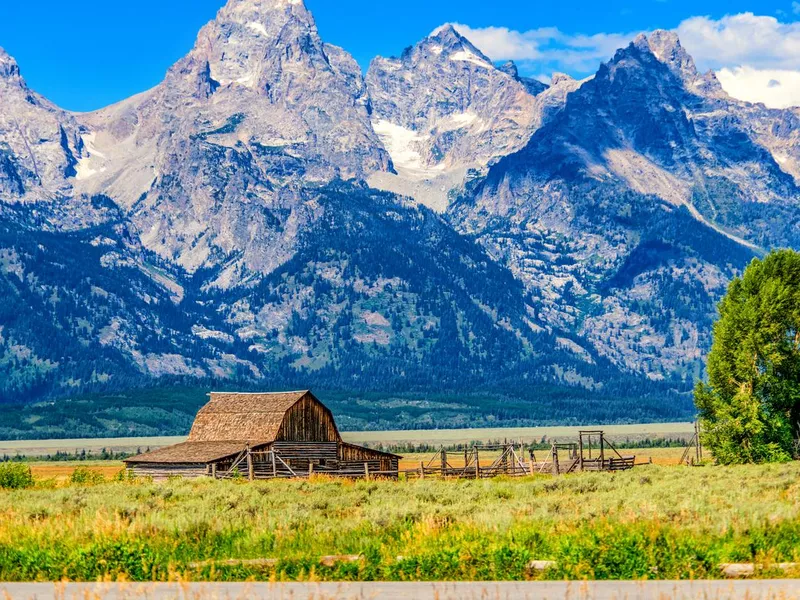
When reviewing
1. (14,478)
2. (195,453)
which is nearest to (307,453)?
(195,453)

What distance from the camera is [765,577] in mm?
22984

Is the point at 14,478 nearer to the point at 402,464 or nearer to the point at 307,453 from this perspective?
the point at 307,453

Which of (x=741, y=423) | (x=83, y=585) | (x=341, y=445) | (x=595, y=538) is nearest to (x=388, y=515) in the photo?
(x=595, y=538)

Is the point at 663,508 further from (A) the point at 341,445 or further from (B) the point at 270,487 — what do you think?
(A) the point at 341,445

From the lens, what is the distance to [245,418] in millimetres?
88125

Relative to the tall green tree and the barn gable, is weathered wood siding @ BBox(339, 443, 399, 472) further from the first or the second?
the tall green tree

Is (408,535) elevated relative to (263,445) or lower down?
lower down

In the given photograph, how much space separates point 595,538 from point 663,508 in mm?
10084

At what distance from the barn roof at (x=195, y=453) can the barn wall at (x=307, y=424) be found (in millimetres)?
3892

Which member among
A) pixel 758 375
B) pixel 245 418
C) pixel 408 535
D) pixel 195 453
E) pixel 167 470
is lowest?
pixel 408 535

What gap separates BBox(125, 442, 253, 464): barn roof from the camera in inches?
3097

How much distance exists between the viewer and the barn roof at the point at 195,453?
258 feet

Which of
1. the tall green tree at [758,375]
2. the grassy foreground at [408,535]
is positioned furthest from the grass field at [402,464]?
the grassy foreground at [408,535]

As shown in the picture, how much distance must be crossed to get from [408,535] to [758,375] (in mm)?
44387
